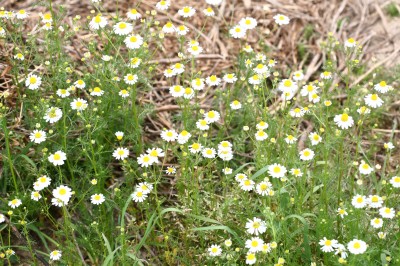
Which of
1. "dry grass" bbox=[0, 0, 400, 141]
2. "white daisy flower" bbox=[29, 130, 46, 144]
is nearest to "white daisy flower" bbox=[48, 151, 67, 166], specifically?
"white daisy flower" bbox=[29, 130, 46, 144]

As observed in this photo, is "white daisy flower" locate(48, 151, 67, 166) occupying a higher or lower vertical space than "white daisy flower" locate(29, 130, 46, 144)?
lower

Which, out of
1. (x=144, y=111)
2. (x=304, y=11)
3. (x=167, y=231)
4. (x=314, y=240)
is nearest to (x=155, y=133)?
(x=144, y=111)

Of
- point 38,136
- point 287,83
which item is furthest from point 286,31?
point 38,136

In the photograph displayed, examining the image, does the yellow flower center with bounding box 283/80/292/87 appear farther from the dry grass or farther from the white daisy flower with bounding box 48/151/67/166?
the white daisy flower with bounding box 48/151/67/166

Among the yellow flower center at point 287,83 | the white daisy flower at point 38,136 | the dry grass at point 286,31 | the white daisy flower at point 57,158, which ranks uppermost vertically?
the yellow flower center at point 287,83

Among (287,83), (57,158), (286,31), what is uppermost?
(287,83)

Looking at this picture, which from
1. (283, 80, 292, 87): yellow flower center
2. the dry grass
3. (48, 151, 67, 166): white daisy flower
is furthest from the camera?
the dry grass

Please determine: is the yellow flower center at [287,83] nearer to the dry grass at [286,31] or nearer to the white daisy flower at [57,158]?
the dry grass at [286,31]

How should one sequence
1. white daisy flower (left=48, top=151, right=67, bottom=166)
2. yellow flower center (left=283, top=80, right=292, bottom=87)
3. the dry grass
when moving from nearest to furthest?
white daisy flower (left=48, top=151, right=67, bottom=166) → yellow flower center (left=283, top=80, right=292, bottom=87) → the dry grass

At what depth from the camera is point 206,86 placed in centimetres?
477

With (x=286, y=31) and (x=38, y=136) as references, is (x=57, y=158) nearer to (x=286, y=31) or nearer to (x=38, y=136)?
(x=38, y=136)

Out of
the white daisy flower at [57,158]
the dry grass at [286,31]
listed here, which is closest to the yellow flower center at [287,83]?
the dry grass at [286,31]

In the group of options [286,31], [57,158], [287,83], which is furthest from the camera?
[286,31]

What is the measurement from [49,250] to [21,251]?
0.19 meters
